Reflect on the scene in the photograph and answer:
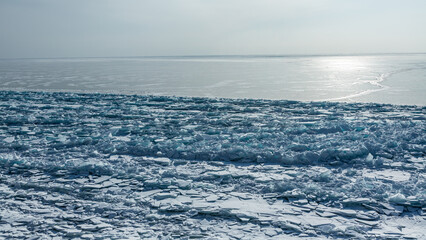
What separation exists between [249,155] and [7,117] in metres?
5.22

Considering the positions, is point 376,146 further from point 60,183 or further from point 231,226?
point 60,183

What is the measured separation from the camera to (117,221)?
2.69 m

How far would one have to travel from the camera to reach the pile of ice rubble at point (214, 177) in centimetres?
263

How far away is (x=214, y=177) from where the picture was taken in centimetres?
363

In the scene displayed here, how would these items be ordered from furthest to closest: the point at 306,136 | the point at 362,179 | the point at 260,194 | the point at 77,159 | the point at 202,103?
the point at 202,103, the point at 306,136, the point at 77,159, the point at 362,179, the point at 260,194

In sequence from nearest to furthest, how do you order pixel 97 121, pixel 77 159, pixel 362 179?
pixel 362 179 → pixel 77 159 → pixel 97 121

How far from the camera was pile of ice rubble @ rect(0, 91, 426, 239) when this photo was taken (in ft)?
8.64

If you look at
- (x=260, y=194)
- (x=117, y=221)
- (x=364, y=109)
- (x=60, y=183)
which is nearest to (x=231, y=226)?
(x=260, y=194)

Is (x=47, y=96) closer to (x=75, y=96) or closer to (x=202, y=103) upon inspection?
(x=75, y=96)

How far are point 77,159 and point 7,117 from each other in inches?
143

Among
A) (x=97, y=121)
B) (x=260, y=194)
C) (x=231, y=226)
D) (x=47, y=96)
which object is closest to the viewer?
(x=231, y=226)

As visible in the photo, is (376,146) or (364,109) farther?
(364,109)

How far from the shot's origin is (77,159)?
4168mm

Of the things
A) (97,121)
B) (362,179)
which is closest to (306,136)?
(362,179)
